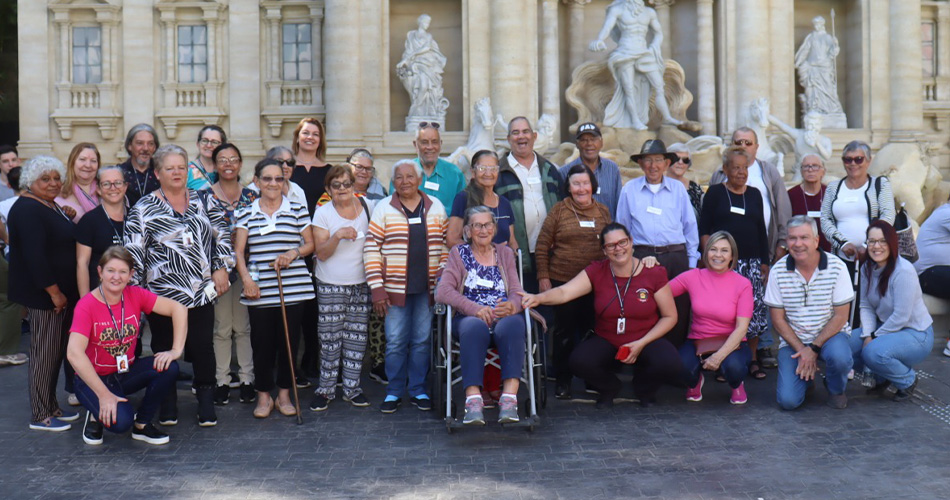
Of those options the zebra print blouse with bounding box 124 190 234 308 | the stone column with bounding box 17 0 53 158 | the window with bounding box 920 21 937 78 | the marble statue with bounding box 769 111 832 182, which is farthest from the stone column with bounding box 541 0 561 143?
the zebra print blouse with bounding box 124 190 234 308

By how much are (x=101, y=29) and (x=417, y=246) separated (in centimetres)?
1276

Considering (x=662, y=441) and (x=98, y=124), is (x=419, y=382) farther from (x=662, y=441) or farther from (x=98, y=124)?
(x=98, y=124)

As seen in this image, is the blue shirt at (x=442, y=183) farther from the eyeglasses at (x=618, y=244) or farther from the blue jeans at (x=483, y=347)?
the blue jeans at (x=483, y=347)

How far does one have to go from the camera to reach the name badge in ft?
21.8

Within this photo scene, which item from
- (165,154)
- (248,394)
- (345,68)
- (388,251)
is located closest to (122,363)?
(248,394)

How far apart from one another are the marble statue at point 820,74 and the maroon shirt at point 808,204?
831cm

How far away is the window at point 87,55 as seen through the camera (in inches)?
708

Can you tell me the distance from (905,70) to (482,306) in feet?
41.9

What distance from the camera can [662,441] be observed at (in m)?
6.46

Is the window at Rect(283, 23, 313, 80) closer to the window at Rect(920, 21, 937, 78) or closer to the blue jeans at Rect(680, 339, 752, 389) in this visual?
the window at Rect(920, 21, 937, 78)

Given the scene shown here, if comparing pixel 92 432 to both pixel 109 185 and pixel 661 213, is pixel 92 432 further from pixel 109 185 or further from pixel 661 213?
pixel 661 213

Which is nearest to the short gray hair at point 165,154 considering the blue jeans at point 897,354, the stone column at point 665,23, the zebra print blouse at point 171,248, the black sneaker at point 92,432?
the zebra print blouse at point 171,248

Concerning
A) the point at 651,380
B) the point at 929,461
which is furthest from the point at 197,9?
the point at 929,461

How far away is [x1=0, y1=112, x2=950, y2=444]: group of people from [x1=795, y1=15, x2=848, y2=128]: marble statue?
370 inches
